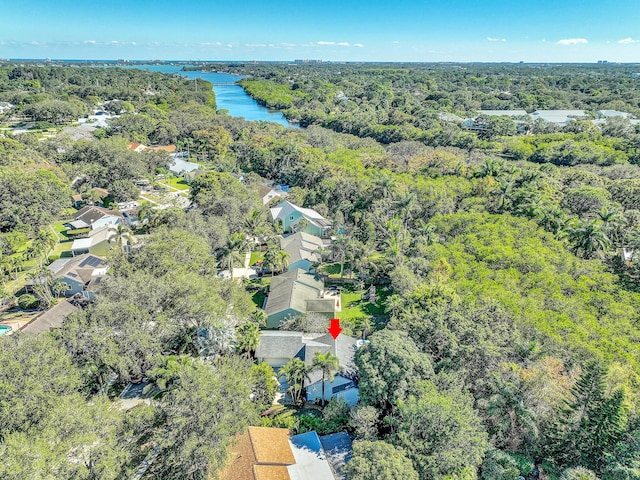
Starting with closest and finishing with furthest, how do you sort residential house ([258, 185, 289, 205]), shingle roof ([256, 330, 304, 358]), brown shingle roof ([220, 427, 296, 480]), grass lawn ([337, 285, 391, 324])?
brown shingle roof ([220, 427, 296, 480])
shingle roof ([256, 330, 304, 358])
grass lawn ([337, 285, 391, 324])
residential house ([258, 185, 289, 205])

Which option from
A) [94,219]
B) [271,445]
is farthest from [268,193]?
[271,445]

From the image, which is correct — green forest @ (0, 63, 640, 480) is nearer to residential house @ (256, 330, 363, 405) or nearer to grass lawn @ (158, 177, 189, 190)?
residential house @ (256, 330, 363, 405)

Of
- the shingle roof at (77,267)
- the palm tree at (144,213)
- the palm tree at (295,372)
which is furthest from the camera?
the palm tree at (144,213)

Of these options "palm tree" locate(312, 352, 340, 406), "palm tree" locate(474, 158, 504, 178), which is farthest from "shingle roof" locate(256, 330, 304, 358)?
"palm tree" locate(474, 158, 504, 178)

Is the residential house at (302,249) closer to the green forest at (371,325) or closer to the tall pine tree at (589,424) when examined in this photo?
the green forest at (371,325)

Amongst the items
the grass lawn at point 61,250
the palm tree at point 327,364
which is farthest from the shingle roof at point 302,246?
the grass lawn at point 61,250

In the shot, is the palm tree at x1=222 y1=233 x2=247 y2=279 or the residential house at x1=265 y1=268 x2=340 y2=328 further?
the palm tree at x1=222 y1=233 x2=247 y2=279
